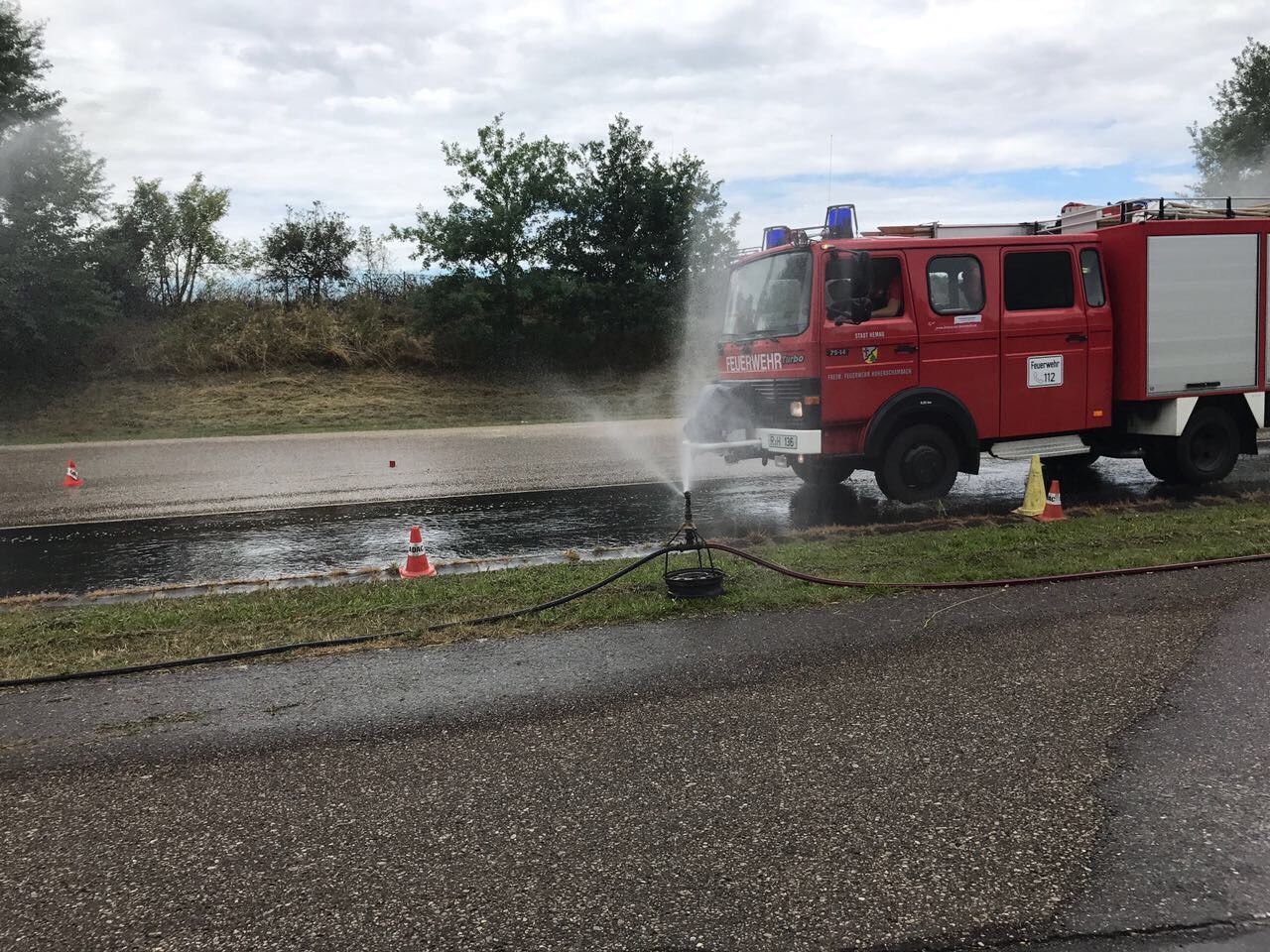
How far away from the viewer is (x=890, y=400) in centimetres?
946

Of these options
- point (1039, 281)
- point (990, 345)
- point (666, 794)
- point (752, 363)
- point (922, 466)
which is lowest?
point (666, 794)

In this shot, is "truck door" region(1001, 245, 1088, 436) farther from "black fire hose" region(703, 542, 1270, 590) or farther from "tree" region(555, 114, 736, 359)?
"tree" region(555, 114, 736, 359)

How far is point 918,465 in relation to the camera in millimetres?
9711

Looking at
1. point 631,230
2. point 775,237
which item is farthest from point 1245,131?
point 775,237

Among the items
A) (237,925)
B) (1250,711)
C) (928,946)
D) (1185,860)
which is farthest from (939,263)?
(237,925)

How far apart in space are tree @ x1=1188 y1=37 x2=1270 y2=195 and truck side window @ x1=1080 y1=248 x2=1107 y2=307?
89.6ft

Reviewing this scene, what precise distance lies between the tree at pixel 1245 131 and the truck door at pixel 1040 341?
27700 mm

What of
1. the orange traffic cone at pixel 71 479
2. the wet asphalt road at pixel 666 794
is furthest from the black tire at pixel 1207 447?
the orange traffic cone at pixel 71 479

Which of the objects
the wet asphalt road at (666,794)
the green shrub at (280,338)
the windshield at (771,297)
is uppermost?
the green shrub at (280,338)

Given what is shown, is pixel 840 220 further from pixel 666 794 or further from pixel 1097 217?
pixel 666 794

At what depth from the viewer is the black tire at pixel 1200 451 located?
1047cm

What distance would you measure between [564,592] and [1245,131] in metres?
35.6

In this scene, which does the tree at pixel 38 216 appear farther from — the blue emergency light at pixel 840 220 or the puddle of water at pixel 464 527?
the blue emergency light at pixel 840 220

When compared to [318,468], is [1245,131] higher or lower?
higher
